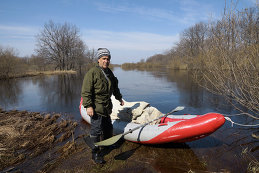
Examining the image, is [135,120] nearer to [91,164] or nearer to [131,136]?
[131,136]

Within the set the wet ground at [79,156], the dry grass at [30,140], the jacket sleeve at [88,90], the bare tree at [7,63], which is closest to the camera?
the jacket sleeve at [88,90]

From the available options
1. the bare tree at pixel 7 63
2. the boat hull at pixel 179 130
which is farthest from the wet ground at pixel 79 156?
the bare tree at pixel 7 63

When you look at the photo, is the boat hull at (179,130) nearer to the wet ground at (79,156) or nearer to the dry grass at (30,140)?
the wet ground at (79,156)

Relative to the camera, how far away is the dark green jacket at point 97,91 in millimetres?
2545

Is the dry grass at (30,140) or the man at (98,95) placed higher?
the man at (98,95)

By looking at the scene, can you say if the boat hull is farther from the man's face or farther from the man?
the man's face

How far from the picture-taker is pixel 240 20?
295cm

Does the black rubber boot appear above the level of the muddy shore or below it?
above

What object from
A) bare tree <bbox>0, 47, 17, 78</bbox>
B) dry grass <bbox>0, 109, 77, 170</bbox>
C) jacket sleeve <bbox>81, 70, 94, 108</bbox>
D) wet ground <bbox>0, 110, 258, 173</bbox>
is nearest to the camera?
jacket sleeve <bbox>81, 70, 94, 108</bbox>

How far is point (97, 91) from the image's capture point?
2.63 meters

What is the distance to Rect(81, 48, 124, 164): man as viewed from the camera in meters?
2.55

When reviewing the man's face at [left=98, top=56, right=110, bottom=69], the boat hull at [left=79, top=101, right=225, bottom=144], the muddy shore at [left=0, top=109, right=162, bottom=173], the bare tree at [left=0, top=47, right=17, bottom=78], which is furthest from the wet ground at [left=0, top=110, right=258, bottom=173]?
the bare tree at [left=0, top=47, right=17, bottom=78]

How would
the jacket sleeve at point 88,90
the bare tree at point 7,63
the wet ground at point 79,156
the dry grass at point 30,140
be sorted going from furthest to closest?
the bare tree at point 7,63
the dry grass at point 30,140
the wet ground at point 79,156
the jacket sleeve at point 88,90

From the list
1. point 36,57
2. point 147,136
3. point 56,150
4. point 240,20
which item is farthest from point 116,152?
point 36,57
